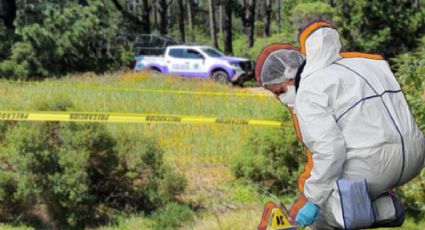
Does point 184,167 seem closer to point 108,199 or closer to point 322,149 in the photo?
point 108,199

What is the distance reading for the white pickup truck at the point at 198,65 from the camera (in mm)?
21125

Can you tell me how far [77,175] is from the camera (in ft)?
22.3

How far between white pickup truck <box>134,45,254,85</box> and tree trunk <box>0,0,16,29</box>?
5219mm

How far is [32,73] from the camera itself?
810 inches

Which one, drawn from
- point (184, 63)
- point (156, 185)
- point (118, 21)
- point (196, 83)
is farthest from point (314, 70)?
point (118, 21)

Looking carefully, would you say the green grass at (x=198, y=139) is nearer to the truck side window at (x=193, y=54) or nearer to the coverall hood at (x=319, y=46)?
the coverall hood at (x=319, y=46)

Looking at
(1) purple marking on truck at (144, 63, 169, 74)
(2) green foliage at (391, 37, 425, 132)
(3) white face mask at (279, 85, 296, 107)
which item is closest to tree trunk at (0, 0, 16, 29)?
(1) purple marking on truck at (144, 63, 169, 74)

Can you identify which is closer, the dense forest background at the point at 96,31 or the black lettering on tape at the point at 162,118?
the black lettering on tape at the point at 162,118

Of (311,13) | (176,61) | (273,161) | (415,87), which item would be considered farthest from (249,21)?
(415,87)

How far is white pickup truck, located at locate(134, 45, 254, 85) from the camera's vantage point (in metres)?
21.1

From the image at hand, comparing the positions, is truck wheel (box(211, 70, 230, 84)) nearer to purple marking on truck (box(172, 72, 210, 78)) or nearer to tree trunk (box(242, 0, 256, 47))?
purple marking on truck (box(172, 72, 210, 78))

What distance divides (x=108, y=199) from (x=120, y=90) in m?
7.24

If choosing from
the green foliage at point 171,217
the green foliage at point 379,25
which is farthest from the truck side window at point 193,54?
the green foliage at point 171,217

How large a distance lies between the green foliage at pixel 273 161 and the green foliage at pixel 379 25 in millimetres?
17352
